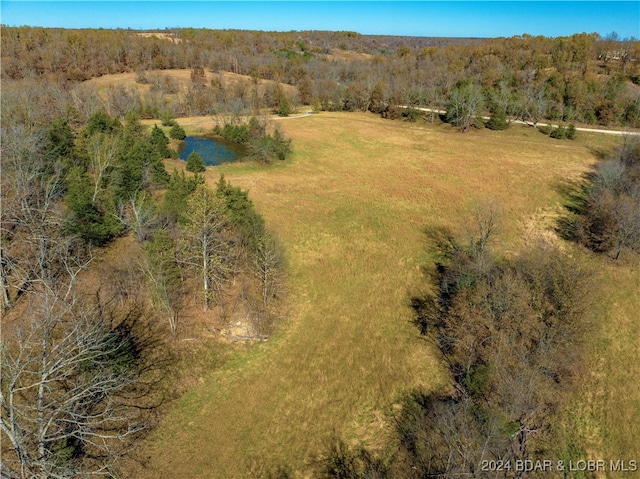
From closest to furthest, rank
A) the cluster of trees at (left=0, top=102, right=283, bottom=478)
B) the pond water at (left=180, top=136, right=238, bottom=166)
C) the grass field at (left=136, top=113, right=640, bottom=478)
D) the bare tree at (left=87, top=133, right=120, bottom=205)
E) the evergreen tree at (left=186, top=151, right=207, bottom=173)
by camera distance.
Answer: the cluster of trees at (left=0, top=102, right=283, bottom=478)
the grass field at (left=136, top=113, right=640, bottom=478)
the bare tree at (left=87, top=133, right=120, bottom=205)
the evergreen tree at (left=186, top=151, right=207, bottom=173)
the pond water at (left=180, top=136, right=238, bottom=166)

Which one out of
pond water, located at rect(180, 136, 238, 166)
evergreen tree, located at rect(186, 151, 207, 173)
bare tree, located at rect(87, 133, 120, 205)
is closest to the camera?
bare tree, located at rect(87, 133, 120, 205)

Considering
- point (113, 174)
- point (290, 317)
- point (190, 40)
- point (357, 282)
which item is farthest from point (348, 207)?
point (190, 40)

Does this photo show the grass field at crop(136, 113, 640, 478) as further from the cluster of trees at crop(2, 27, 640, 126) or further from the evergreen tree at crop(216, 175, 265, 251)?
the cluster of trees at crop(2, 27, 640, 126)

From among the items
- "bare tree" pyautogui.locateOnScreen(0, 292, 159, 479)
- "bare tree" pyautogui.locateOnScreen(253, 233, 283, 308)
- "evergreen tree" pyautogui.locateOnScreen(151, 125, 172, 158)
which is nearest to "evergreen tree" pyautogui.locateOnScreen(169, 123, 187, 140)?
"evergreen tree" pyautogui.locateOnScreen(151, 125, 172, 158)

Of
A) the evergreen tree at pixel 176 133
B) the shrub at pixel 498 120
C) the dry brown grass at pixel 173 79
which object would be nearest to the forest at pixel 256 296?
the evergreen tree at pixel 176 133

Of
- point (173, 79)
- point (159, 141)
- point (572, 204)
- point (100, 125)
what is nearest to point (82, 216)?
point (100, 125)
